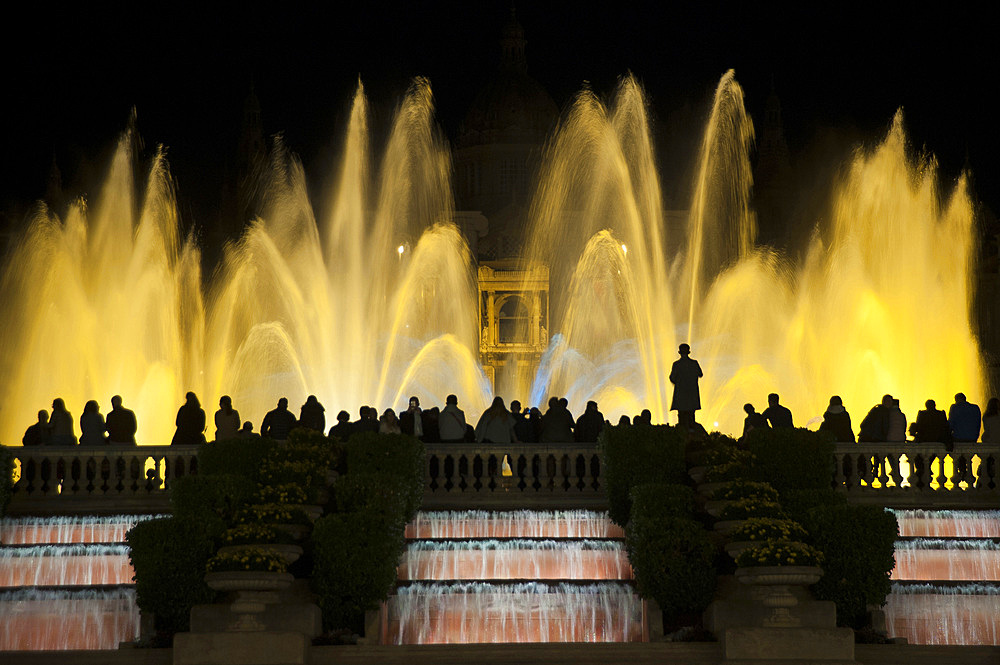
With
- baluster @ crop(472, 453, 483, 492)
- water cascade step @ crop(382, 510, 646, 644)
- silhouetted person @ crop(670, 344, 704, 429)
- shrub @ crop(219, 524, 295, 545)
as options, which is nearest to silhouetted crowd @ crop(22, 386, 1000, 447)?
silhouetted person @ crop(670, 344, 704, 429)

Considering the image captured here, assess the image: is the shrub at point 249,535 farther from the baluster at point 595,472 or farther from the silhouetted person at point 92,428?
the silhouetted person at point 92,428

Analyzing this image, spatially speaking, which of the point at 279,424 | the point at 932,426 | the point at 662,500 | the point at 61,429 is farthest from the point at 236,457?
the point at 932,426

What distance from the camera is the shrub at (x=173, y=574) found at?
58.9ft

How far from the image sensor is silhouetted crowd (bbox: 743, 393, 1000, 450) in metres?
23.6

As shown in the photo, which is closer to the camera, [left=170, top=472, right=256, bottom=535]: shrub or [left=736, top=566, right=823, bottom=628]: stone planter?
[left=736, top=566, right=823, bottom=628]: stone planter

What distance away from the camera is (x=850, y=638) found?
53.9 feet

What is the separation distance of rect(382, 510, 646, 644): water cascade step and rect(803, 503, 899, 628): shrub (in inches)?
84.7

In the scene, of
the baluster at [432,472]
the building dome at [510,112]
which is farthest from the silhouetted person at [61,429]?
the building dome at [510,112]

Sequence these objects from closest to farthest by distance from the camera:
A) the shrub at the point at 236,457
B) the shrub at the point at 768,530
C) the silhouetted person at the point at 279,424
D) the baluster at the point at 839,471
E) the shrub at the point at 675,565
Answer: the shrub at the point at 768,530
the shrub at the point at 675,565
the shrub at the point at 236,457
the baluster at the point at 839,471
the silhouetted person at the point at 279,424

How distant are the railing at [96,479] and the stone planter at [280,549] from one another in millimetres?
5001

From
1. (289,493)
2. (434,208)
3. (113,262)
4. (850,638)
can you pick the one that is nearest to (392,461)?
(289,493)

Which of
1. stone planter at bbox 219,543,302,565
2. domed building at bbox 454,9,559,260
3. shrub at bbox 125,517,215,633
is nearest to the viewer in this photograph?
stone planter at bbox 219,543,302,565

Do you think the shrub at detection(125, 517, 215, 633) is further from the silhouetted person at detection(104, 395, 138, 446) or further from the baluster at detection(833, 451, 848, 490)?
the baluster at detection(833, 451, 848, 490)

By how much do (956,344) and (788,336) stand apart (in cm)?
391
